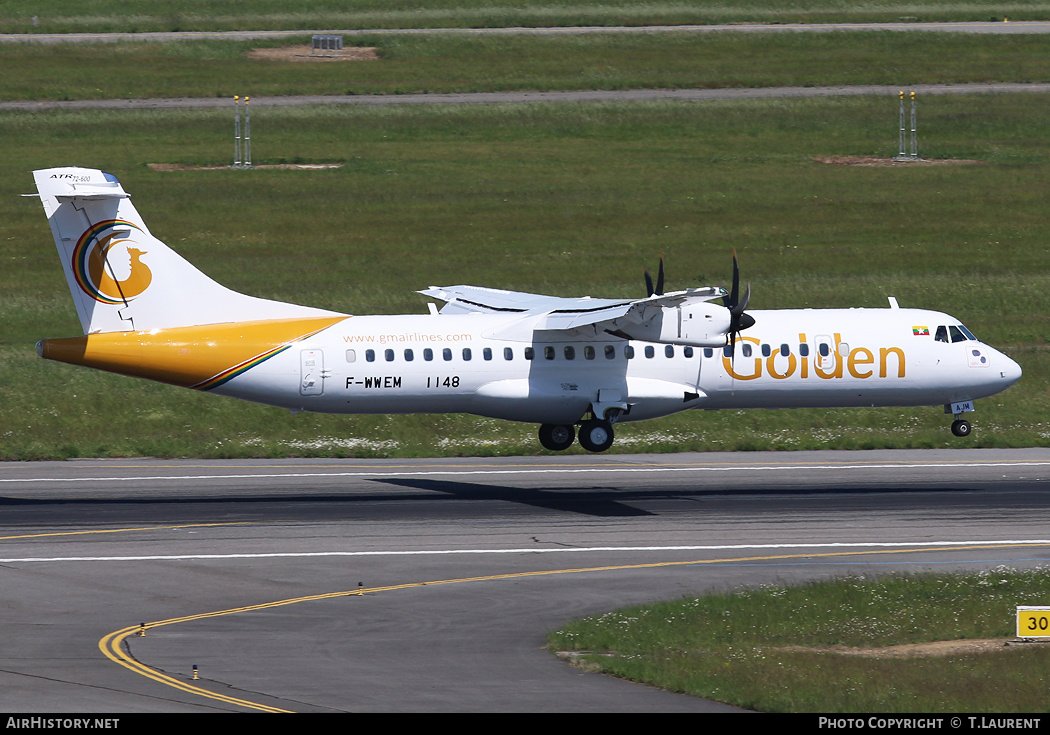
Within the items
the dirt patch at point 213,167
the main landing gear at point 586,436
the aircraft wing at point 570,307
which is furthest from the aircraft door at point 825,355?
the dirt patch at point 213,167

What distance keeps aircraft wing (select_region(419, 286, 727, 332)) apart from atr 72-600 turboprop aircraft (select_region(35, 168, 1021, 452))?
0.06 meters

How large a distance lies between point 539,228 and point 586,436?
29.2 metres

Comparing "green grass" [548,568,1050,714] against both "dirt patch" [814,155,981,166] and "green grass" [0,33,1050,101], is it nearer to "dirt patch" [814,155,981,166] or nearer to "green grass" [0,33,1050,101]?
"dirt patch" [814,155,981,166]

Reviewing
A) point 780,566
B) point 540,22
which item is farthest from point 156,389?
point 540,22

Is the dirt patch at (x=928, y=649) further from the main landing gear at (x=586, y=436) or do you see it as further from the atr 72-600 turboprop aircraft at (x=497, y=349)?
the main landing gear at (x=586, y=436)

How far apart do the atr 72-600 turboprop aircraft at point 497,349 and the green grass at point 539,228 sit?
5336 millimetres

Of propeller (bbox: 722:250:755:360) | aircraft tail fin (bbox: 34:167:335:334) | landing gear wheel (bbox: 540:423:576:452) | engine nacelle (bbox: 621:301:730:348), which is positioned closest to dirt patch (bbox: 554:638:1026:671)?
propeller (bbox: 722:250:755:360)

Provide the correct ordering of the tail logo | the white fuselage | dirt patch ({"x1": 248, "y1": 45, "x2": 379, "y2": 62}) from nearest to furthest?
the tail logo
the white fuselage
dirt patch ({"x1": 248, "y1": 45, "x2": 379, "y2": 62})

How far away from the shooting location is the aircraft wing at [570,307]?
104 feet

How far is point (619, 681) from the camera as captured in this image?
61.5 ft

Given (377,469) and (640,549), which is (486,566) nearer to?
(640,549)

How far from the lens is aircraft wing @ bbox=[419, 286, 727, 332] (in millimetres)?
31719

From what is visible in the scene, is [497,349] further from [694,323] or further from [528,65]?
[528,65]

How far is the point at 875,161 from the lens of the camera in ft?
243
